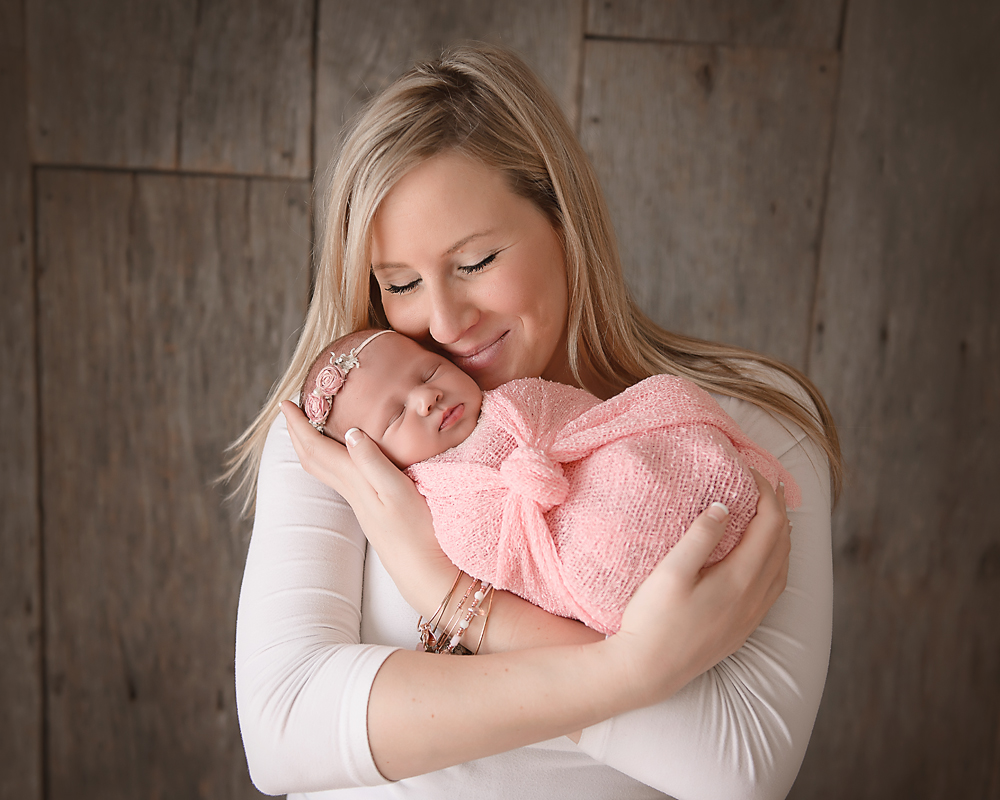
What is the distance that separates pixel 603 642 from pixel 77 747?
79.0 inches

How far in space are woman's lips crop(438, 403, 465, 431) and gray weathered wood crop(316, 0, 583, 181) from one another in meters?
0.97

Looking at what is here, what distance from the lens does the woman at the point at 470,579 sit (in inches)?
34.6

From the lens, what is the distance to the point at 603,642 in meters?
0.88

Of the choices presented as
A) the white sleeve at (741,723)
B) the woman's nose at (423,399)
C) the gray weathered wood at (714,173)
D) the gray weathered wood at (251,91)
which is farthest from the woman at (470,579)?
the gray weathered wood at (251,91)

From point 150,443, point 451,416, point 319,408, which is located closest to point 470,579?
point 451,416

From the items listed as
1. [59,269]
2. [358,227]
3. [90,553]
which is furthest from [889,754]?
[59,269]

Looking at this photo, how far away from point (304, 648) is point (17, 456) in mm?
1470

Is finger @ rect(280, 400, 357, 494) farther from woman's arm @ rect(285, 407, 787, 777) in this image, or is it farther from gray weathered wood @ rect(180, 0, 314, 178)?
gray weathered wood @ rect(180, 0, 314, 178)

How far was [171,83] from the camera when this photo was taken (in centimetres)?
178

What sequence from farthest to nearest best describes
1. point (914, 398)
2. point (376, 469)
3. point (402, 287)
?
point (914, 398) → point (402, 287) → point (376, 469)

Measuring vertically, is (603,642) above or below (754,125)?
below

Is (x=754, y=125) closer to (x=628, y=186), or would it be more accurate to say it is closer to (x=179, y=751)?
(x=628, y=186)

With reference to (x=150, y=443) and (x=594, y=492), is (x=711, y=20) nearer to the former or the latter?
(x=594, y=492)

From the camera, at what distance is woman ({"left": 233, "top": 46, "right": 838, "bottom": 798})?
0.88m
